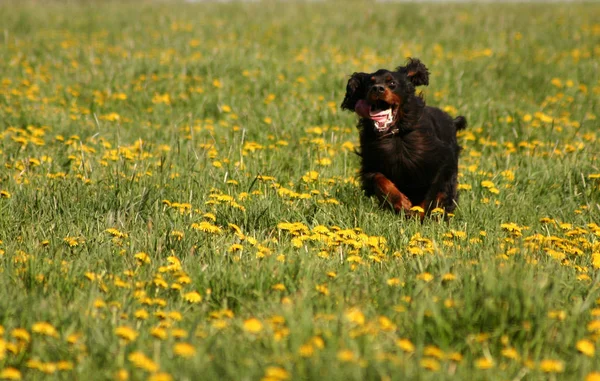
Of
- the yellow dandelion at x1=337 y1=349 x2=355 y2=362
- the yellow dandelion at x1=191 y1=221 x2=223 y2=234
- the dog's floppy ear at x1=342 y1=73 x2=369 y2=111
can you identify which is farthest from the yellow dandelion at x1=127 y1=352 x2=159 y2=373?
the dog's floppy ear at x1=342 y1=73 x2=369 y2=111

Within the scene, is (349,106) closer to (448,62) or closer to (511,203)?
(511,203)

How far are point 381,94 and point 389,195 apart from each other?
0.66m

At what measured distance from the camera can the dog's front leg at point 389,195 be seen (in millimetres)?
4637

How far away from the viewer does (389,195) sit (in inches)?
184

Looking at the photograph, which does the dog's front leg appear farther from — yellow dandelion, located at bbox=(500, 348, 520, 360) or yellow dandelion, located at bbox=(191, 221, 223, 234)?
yellow dandelion, located at bbox=(500, 348, 520, 360)

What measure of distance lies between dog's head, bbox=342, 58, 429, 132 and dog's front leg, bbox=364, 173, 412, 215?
1.21 feet

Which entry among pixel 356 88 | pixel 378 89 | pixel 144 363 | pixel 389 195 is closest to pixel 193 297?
pixel 144 363

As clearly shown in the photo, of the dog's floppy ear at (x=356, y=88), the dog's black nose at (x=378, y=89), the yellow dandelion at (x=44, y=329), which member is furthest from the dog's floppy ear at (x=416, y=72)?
the yellow dandelion at (x=44, y=329)

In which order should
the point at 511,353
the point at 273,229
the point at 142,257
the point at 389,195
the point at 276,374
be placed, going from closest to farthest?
the point at 276,374, the point at 511,353, the point at 142,257, the point at 273,229, the point at 389,195

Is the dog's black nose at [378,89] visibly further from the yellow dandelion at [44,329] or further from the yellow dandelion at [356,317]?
the yellow dandelion at [44,329]

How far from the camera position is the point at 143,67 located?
336 inches

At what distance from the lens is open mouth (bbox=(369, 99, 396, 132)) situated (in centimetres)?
488

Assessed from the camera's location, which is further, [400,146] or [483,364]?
[400,146]

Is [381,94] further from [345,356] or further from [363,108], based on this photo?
[345,356]
